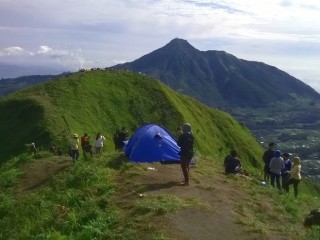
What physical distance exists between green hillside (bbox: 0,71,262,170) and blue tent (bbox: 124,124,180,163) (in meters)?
24.4

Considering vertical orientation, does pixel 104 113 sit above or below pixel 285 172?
below

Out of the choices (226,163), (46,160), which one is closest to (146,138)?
(226,163)

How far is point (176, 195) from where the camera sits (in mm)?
19234

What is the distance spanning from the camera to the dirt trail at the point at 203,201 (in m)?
15.1

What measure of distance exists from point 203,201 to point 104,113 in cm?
5201

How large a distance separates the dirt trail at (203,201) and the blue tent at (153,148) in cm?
116

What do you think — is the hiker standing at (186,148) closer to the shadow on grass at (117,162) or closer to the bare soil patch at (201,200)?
the bare soil patch at (201,200)

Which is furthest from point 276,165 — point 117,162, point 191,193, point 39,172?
point 39,172

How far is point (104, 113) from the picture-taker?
69375 mm

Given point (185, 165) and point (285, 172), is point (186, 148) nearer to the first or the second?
point (185, 165)

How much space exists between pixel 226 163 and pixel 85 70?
59818 mm

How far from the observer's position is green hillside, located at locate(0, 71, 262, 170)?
A: 185 ft

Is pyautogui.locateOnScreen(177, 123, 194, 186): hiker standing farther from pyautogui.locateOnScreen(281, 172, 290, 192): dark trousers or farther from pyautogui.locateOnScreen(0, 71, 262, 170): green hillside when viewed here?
pyautogui.locateOnScreen(0, 71, 262, 170): green hillside

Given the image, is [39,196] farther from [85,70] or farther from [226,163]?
[85,70]
